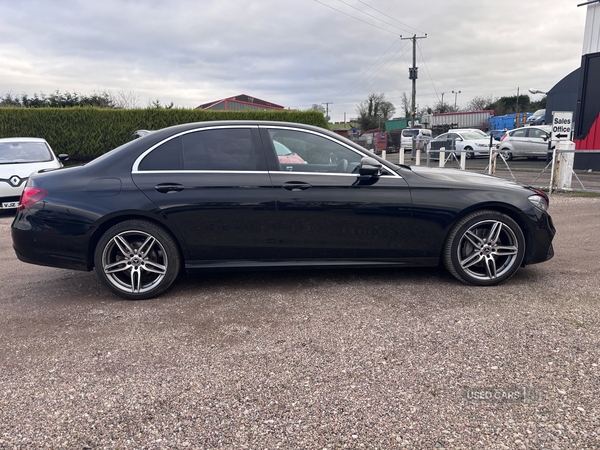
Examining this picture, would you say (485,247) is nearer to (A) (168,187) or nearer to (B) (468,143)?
(A) (168,187)

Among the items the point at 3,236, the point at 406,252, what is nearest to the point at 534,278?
the point at 406,252

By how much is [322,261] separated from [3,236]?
578 centimetres

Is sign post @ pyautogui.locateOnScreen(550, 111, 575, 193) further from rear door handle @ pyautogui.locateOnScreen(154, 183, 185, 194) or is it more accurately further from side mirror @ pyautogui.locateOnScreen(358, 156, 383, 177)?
rear door handle @ pyautogui.locateOnScreen(154, 183, 185, 194)

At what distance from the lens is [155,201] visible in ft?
12.8

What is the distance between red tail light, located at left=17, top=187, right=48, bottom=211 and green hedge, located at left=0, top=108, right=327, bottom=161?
51.8 feet

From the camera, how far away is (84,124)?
1842cm

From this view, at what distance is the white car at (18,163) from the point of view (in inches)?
340

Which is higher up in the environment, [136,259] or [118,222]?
[118,222]

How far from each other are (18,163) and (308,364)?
8865mm

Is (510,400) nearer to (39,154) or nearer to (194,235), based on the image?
(194,235)

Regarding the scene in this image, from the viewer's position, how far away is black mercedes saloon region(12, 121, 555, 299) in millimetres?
3936

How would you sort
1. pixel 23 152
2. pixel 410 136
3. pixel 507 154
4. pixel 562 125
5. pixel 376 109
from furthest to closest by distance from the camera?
pixel 376 109, pixel 410 136, pixel 507 154, pixel 562 125, pixel 23 152

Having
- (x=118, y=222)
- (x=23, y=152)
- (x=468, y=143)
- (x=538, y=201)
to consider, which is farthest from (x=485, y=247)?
(x=468, y=143)

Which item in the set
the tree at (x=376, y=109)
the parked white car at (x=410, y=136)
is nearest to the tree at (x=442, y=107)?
the tree at (x=376, y=109)
